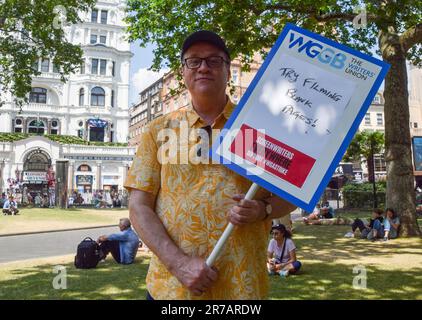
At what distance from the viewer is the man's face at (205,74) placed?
222 centimetres

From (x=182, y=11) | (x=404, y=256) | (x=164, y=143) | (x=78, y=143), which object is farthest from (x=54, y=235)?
(x=78, y=143)

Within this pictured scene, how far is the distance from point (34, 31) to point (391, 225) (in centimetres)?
1751

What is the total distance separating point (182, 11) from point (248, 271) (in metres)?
12.6

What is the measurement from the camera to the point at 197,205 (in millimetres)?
2082

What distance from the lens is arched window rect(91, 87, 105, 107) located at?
51.8 m

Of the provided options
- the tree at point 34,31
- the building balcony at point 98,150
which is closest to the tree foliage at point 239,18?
the tree at point 34,31

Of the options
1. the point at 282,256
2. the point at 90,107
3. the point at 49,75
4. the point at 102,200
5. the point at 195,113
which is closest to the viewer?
the point at 195,113

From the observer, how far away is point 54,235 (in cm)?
1571

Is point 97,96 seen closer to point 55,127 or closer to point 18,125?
point 55,127

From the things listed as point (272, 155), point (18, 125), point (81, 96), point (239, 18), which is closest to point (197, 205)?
point (272, 155)

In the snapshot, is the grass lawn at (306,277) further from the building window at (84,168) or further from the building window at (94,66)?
the building window at (94,66)

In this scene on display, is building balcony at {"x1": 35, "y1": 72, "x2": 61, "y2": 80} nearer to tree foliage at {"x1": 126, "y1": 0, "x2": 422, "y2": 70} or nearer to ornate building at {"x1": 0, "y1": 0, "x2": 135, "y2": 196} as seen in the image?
ornate building at {"x1": 0, "y1": 0, "x2": 135, "y2": 196}

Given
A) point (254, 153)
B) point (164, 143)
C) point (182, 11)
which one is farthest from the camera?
point (182, 11)
